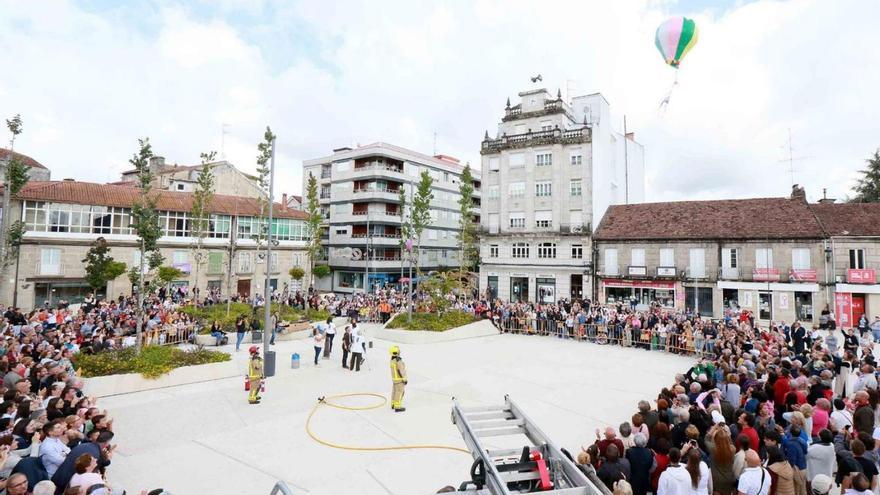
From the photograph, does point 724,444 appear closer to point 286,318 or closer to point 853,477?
point 853,477

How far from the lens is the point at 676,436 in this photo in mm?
7066

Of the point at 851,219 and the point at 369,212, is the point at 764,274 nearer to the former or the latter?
the point at 851,219

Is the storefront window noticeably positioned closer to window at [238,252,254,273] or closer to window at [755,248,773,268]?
window at [755,248,773,268]

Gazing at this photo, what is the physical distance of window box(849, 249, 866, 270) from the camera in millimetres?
26219

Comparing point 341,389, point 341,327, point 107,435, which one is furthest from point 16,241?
point 107,435

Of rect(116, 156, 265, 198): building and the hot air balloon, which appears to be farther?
rect(116, 156, 265, 198): building

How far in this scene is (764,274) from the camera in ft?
93.4

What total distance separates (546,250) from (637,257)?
6.99 metres

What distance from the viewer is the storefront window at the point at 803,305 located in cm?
2731

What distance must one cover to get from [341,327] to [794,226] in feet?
94.9

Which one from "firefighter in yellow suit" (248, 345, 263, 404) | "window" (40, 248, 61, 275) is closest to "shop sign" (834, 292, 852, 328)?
"firefighter in yellow suit" (248, 345, 263, 404)

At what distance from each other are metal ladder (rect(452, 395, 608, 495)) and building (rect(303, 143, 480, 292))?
1574 inches

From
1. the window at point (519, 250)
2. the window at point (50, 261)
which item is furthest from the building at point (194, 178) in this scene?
the window at point (519, 250)

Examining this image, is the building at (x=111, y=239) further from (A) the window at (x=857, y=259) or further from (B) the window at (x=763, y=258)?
(A) the window at (x=857, y=259)
